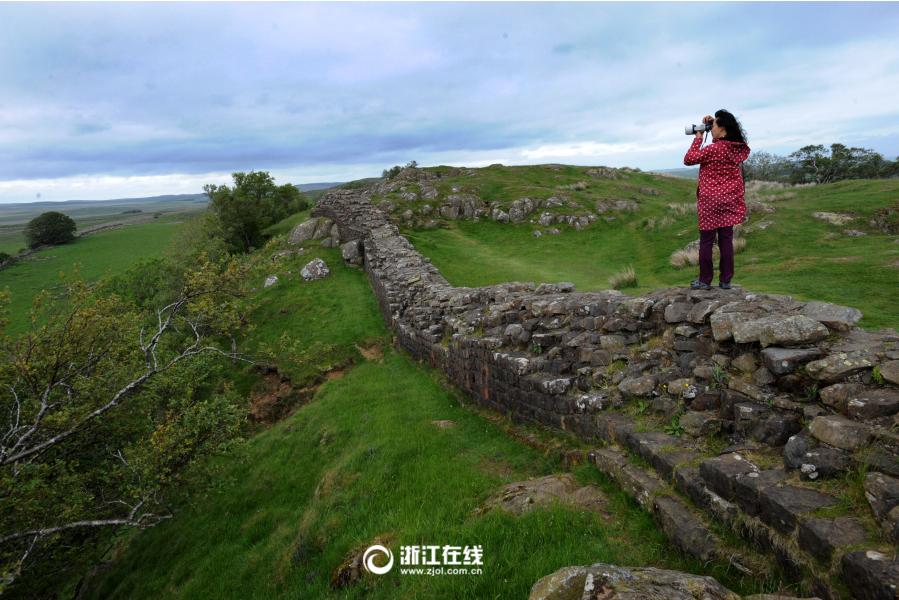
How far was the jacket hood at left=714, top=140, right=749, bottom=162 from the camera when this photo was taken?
24.9 feet

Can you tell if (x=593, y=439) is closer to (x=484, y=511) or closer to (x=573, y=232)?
(x=484, y=511)

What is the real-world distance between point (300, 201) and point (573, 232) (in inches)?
1299

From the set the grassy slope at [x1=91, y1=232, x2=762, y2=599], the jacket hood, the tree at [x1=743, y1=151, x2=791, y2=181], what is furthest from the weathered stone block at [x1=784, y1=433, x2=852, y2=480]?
the tree at [x1=743, y1=151, x2=791, y2=181]

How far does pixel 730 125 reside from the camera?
7.65m

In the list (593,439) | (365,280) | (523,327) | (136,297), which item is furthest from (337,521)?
(136,297)

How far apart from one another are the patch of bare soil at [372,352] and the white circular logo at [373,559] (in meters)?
11.4

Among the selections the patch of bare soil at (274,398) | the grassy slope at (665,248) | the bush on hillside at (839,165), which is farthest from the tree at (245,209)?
the bush on hillside at (839,165)

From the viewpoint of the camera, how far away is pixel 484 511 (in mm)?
6102

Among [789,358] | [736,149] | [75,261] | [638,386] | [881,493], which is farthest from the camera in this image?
[75,261]

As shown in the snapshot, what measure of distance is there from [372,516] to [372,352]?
1134 centimetres

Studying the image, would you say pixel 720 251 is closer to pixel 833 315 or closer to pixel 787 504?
pixel 833 315

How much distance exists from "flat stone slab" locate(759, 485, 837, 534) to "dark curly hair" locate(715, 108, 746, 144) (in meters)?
5.87

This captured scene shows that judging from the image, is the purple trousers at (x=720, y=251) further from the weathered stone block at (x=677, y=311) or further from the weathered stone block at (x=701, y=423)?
the weathered stone block at (x=701, y=423)

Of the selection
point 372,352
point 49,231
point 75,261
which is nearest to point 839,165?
point 372,352
